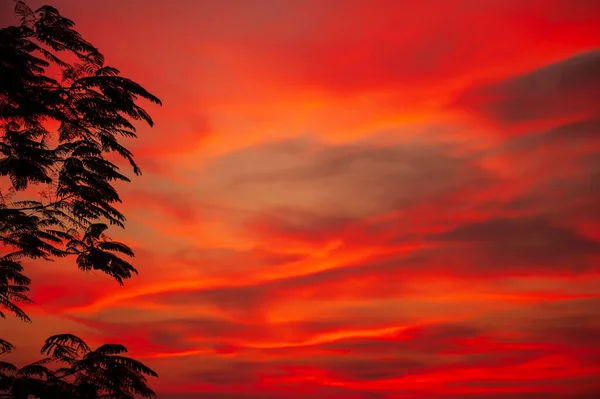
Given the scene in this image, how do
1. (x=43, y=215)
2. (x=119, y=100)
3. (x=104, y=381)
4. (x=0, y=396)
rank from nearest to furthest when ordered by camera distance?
(x=0, y=396) < (x=104, y=381) < (x=119, y=100) < (x=43, y=215)

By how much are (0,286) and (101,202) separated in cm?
452

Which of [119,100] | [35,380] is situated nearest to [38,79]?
[119,100]

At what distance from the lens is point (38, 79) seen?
2077cm

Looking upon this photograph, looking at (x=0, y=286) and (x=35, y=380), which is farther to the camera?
(x=0, y=286)

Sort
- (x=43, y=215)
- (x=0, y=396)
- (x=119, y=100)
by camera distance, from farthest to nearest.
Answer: (x=43, y=215) → (x=119, y=100) → (x=0, y=396)

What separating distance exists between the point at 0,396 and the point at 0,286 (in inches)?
205

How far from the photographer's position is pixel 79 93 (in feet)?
67.2

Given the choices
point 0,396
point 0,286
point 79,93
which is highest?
point 79,93

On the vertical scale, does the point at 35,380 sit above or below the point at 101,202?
below

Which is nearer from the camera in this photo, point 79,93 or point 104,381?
point 104,381

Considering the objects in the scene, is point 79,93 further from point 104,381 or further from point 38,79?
point 104,381

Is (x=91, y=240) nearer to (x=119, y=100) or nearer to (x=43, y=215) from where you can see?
(x=43, y=215)

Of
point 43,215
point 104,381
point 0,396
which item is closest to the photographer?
point 0,396

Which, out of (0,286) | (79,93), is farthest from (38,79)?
(0,286)
